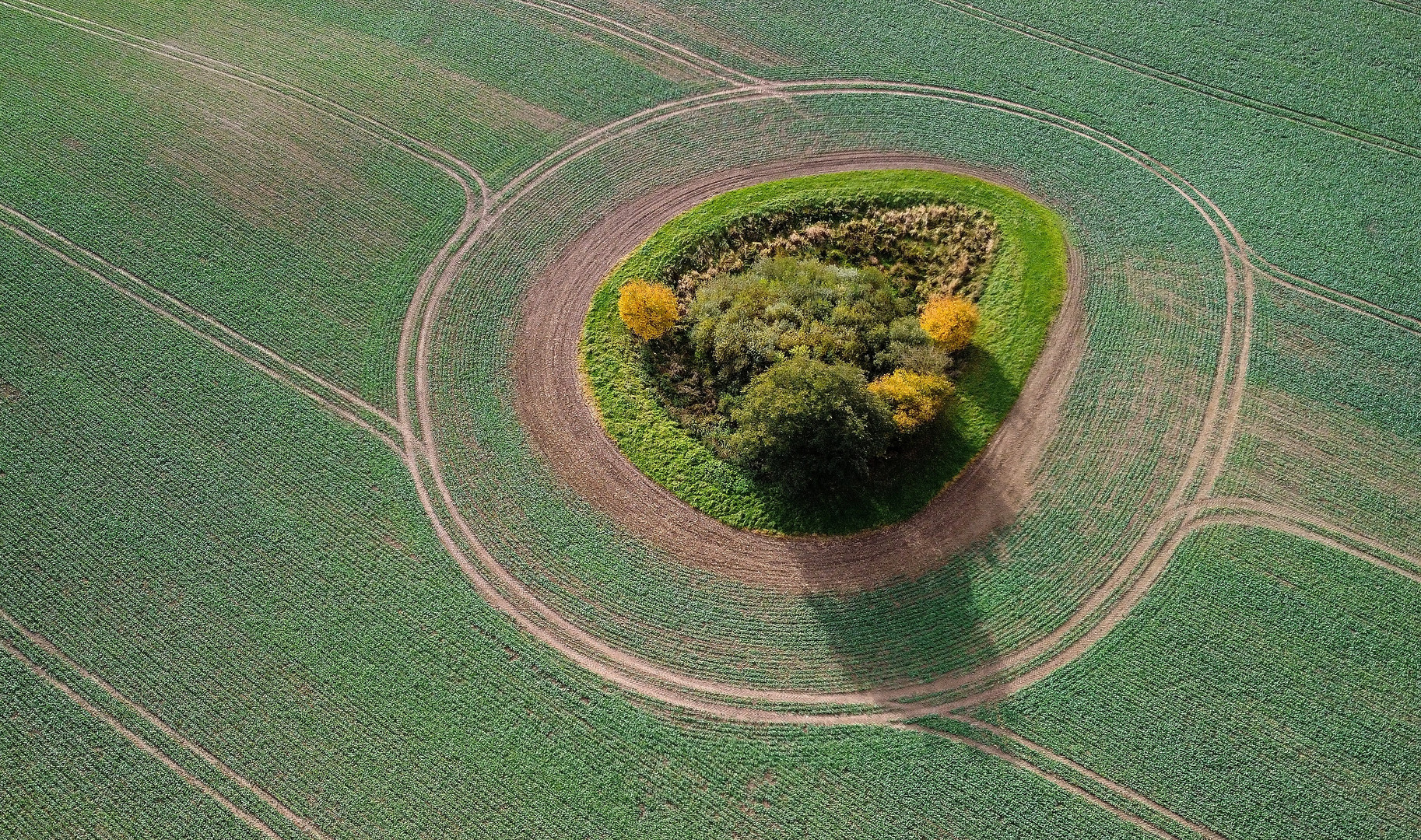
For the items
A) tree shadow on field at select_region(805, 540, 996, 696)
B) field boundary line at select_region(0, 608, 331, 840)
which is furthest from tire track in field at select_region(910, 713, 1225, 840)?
field boundary line at select_region(0, 608, 331, 840)

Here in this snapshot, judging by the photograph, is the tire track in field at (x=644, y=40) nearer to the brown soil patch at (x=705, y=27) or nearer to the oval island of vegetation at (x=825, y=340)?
the brown soil patch at (x=705, y=27)

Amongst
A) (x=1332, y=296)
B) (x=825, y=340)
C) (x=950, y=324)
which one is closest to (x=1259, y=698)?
(x=950, y=324)

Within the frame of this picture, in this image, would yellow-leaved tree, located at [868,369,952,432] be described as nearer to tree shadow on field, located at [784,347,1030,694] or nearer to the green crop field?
tree shadow on field, located at [784,347,1030,694]

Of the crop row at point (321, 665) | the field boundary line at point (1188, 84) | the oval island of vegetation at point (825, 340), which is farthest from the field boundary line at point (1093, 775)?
the field boundary line at point (1188, 84)

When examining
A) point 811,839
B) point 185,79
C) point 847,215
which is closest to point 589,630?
point 811,839

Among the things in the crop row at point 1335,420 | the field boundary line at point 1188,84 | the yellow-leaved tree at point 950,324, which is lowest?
the yellow-leaved tree at point 950,324

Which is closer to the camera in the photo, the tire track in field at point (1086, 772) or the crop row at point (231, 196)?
the tire track in field at point (1086, 772)

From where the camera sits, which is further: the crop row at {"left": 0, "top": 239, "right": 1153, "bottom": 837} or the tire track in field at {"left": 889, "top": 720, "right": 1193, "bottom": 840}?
the crop row at {"left": 0, "top": 239, "right": 1153, "bottom": 837}
